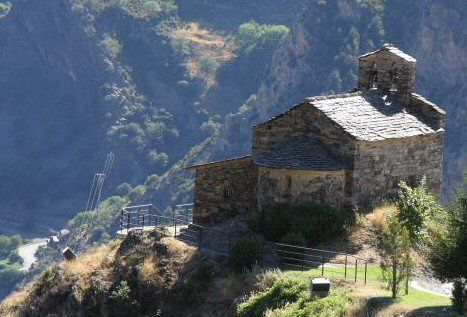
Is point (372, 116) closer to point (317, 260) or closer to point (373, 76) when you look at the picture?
point (373, 76)

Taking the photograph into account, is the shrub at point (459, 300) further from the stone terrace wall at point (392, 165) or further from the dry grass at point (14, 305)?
the dry grass at point (14, 305)

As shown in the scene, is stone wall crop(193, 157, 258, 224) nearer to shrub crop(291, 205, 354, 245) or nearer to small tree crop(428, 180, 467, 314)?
shrub crop(291, 205, 354, 245)

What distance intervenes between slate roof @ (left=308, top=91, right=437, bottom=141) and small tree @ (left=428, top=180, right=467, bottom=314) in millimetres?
11001

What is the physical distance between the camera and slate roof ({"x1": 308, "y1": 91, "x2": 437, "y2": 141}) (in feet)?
174

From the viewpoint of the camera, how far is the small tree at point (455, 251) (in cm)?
3984

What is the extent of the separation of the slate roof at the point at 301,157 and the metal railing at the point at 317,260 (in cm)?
335

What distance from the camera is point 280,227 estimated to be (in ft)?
166

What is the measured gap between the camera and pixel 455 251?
4050 cm

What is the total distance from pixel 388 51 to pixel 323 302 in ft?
64.4

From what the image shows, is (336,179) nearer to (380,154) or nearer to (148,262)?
(380,154)

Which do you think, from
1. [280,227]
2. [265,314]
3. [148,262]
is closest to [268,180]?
[280,227]

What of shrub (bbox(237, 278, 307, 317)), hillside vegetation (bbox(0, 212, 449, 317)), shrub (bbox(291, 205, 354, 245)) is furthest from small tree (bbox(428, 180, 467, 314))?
shrub (bbox(291, 205, 354, 245))

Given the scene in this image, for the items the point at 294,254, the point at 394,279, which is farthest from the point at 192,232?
the point at 394,279

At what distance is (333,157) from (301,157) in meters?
1.37
